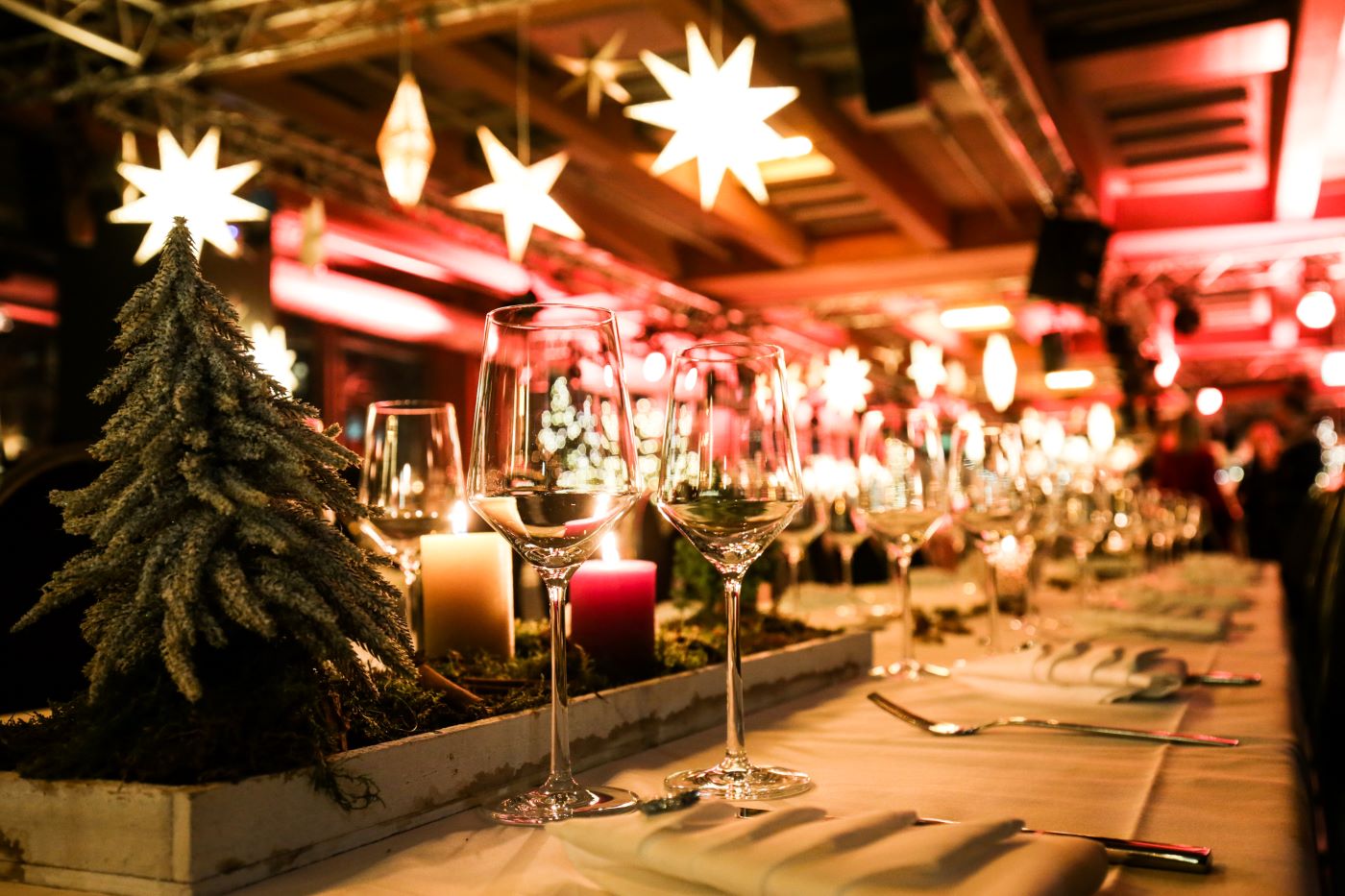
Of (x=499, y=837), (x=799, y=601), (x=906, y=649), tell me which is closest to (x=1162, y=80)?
(x=799, y=601)

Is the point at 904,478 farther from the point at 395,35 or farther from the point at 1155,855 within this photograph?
the point at 395,35

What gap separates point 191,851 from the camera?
0.56 metres

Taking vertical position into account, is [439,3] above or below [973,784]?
above

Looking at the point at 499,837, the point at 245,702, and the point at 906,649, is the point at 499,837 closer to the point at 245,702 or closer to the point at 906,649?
the point at 245,702

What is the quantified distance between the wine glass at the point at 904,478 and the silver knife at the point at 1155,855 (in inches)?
29.2

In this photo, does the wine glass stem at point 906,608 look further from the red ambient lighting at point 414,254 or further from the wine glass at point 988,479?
Result: the red ambient lighting at point 414,254

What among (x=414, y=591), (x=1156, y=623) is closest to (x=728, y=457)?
(x=414, y=591)

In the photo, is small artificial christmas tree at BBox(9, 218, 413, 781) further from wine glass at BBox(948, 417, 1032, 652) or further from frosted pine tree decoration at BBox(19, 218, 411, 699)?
wine glass at BBox(948, 417, 1032, 652)

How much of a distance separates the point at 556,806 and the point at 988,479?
36.0 inches

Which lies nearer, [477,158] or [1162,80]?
[1162,80]

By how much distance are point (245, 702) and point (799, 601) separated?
1.79 meters

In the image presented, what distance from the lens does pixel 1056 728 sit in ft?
3.36

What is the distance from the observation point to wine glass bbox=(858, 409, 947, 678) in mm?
1358

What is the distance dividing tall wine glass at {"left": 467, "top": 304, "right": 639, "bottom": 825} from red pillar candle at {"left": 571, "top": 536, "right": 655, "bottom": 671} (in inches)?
9.3
